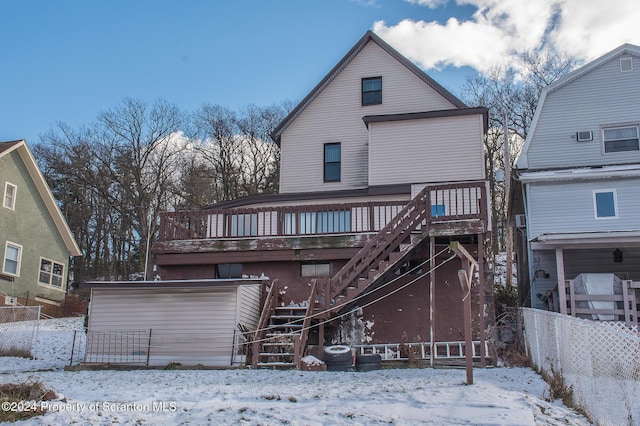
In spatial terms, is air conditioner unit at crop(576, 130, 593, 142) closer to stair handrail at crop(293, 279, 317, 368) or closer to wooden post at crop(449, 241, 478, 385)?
stair handrail at crop(293, 279, 317, 368)

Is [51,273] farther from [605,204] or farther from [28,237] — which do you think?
[605,204]

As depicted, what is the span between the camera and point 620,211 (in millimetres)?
20891

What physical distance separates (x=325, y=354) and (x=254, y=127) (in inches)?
1289

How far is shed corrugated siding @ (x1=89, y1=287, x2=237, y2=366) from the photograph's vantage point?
1595 centimetres

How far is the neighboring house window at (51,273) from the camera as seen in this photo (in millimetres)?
30620

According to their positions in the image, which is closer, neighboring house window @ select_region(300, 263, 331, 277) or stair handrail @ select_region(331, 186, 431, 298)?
stair handrail @ select_region(331, 186, 431, 298)

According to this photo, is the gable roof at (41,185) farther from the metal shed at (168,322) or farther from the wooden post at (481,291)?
the wooden post at (481,291)

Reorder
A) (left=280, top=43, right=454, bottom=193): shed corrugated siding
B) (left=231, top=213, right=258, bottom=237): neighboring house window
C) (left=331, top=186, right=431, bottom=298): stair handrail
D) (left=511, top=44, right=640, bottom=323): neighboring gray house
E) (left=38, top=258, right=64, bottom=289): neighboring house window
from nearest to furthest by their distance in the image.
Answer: (left=331, top=186, right=431, bottom=298): stair handrail
(left=231, top=213, right=258, bottom=237): neighboring house window
(left=511, top=44, right=640, bottom=323): neighboring gray house
(left=280, top=43, right=454, bottom=193): shed corrugated siding
(left=38, top=258, right=64, bottom=289): neighboring house window

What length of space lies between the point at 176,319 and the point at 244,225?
429 centimetres

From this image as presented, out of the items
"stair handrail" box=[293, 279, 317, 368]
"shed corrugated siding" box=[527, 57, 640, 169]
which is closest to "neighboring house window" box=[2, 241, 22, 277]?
"stair handrail" box=[293, 279, 317, 368]

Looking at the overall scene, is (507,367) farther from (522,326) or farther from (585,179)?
(585,179)

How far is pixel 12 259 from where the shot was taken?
28641 mm

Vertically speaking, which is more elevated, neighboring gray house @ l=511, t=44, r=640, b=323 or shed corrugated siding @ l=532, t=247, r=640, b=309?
neighboring gray house @ l=511, t=44, r=640, b=323

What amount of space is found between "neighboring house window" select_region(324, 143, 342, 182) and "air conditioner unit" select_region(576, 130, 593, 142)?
8.45 meters
